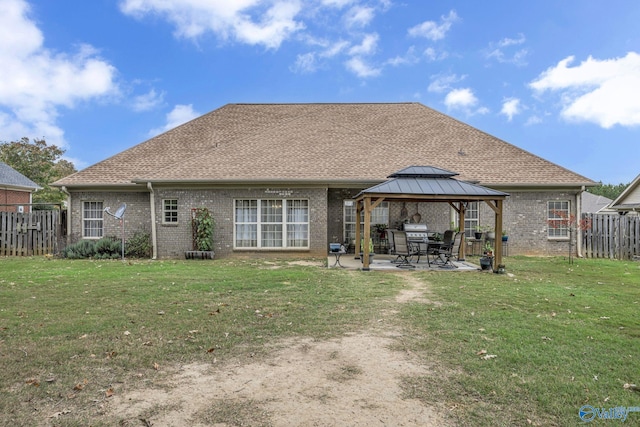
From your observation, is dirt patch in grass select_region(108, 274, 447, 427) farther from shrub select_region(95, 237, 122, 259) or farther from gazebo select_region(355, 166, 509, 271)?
shrub select_region(95, 237, 122, 259)

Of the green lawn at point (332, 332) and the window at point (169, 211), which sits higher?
the window at point (169, 211)

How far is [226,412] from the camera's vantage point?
9.56 ft

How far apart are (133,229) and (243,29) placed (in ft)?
31.2

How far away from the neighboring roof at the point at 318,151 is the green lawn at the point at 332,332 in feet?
20.0

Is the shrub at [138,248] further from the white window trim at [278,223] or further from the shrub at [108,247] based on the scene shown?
the white window trim at [278,223]

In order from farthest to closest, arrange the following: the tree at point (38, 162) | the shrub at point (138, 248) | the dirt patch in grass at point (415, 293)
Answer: the tree at point (38, 162) < the shrub at point (138, 248) < the dirt patch in grass at point (415, 293)

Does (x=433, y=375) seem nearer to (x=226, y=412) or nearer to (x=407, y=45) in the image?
(x=226, y=412)

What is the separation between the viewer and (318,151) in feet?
52.7

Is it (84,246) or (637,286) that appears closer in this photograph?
(637,286)

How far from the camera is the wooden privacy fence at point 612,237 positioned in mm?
14797

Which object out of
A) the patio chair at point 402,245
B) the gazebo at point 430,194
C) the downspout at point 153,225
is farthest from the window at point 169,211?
the patio chair at point 402,245

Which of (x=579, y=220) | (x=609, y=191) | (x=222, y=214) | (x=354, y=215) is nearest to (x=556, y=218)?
(x=579, y=220)

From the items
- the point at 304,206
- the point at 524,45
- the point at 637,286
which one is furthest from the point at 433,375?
the point at 524,45

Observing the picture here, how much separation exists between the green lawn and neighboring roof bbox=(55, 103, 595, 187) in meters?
6.09
